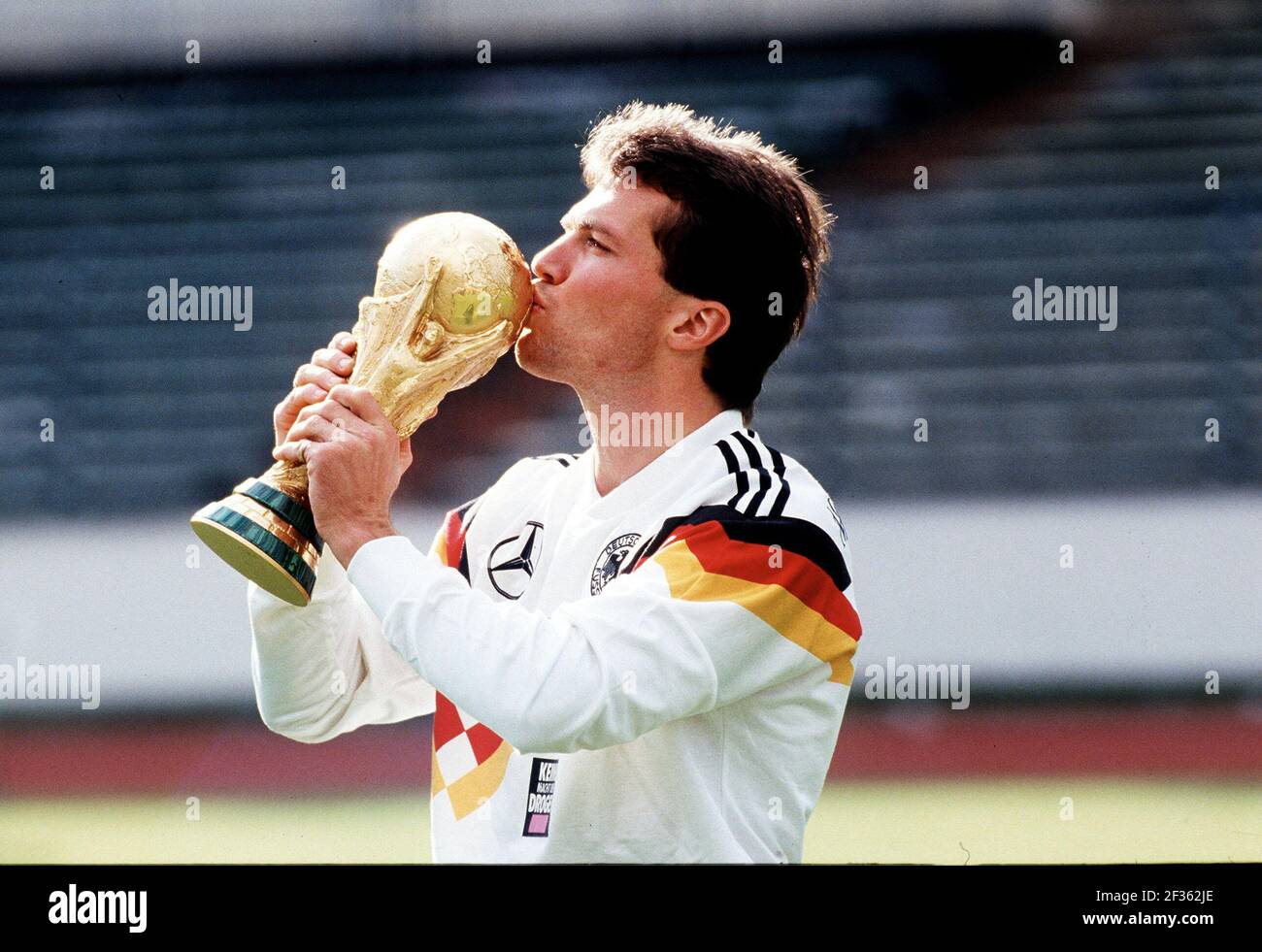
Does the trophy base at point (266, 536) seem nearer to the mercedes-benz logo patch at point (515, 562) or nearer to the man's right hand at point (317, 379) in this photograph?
the man's right hand at point (317, 379)

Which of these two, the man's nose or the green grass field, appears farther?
the green grass field

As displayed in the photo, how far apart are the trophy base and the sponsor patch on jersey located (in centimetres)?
41

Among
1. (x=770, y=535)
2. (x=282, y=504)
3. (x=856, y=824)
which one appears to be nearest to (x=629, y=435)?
(x=770, y=535)

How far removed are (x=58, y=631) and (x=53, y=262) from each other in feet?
5.27

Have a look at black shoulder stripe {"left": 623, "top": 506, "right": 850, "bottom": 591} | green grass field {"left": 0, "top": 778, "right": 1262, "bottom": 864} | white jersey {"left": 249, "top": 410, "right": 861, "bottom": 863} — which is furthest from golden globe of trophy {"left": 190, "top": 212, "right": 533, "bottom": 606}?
green grass field {"left": 0, "top": 778, "right": 1262, "bottom": 864}

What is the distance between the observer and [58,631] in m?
3.19

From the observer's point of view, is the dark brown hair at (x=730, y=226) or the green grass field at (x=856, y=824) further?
the green grass field at (x=856, y=824)

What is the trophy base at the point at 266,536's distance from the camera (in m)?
1.72

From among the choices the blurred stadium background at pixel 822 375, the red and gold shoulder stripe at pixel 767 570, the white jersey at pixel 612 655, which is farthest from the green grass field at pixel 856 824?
the red and gold shoulder stripe at pixel 767 570

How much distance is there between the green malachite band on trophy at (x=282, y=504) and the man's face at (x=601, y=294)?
421 mm

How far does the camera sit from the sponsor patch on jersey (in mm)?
1853

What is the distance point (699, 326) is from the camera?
6.69ft

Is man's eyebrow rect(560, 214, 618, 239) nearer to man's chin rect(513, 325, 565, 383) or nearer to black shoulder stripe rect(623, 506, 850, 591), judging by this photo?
man's chin rect(513, 325, 565, 383)
